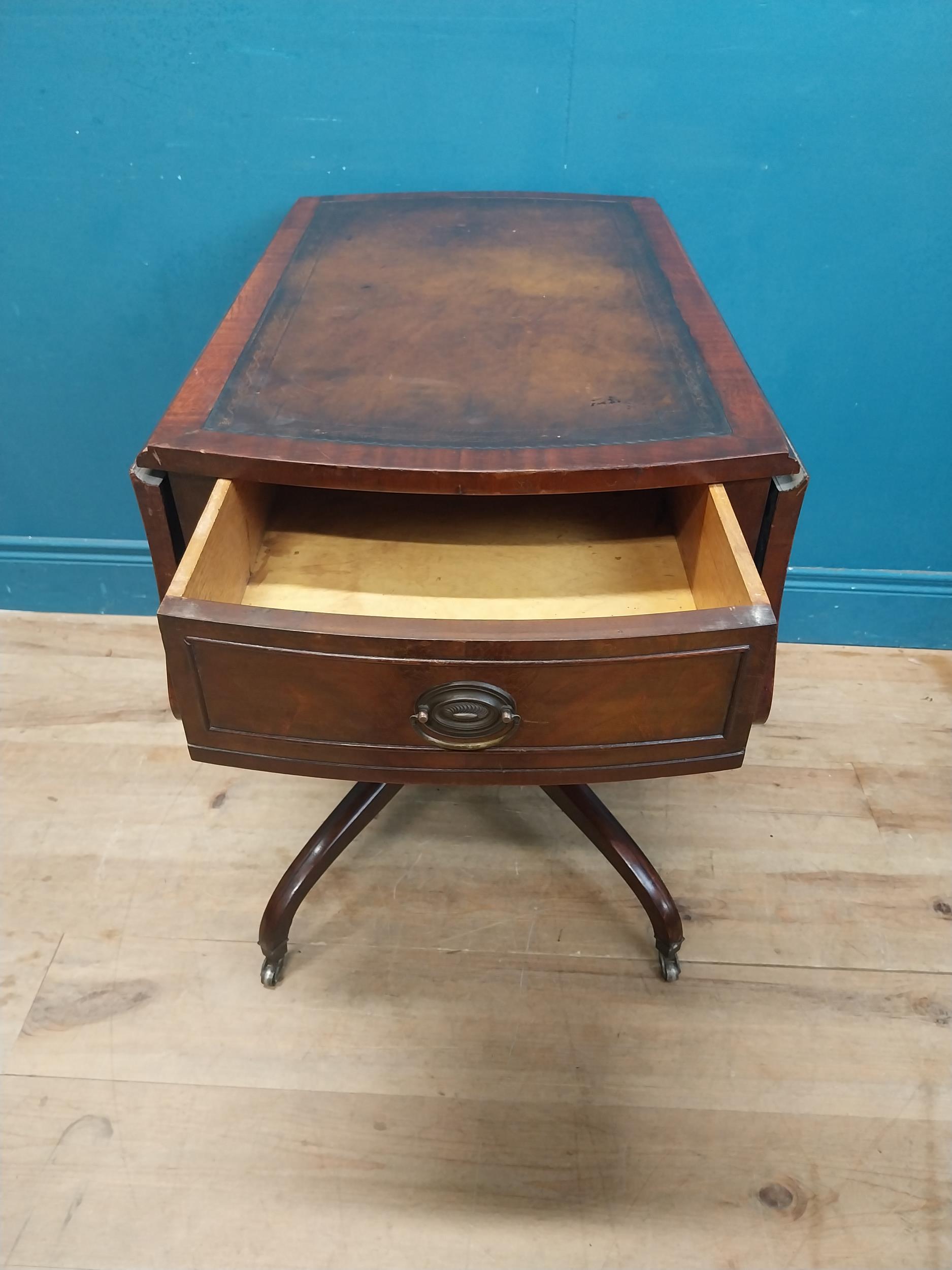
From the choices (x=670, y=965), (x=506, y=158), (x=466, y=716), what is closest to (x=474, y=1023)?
(x=670, y=965)

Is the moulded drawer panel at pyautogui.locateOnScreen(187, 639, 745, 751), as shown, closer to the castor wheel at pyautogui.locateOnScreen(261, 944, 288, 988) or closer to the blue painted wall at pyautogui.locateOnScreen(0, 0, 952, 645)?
the castor wheel at pyautogui.locateOnScreen(261, 944, 288, 988)

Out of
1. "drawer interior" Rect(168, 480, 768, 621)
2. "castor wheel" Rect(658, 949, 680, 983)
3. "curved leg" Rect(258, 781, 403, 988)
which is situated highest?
"drawer interior" Rect(168, 480, 768, 621)

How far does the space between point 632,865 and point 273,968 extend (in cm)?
42

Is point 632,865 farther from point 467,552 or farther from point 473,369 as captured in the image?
point 473,369

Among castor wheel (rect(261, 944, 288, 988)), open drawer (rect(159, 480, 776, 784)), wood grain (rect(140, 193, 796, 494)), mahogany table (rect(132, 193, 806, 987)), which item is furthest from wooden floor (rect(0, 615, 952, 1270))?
wood grain (rect(140, 193, 796, 494))

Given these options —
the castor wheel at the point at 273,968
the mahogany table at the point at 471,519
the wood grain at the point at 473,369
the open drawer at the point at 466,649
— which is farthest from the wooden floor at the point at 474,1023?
the wood grain at the point at 473,369

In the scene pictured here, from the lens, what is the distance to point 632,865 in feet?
3.29

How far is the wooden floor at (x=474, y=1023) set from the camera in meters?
0.86

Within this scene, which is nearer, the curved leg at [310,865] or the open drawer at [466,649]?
the open drawer at [466,649]

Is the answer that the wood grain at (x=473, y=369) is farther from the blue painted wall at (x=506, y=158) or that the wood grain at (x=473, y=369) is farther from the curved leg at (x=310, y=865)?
the curved leg at (x=310, y=865)

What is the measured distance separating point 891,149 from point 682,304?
454mm

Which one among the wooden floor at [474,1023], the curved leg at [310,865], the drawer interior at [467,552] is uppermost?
the drawer interior at [467,552]

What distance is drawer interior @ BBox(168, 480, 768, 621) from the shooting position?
75 cm

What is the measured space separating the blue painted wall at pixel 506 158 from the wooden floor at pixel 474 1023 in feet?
1.69
